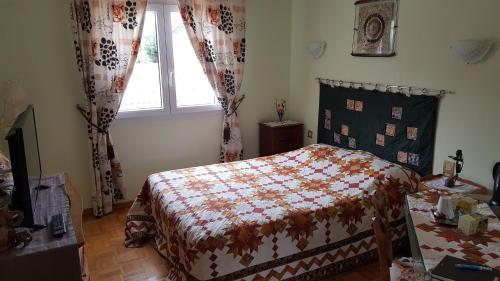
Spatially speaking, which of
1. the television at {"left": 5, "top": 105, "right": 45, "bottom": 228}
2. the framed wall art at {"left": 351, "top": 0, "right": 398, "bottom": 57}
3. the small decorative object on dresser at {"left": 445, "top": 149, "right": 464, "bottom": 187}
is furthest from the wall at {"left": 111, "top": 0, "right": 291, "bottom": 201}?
the small decorative object on dresser at {"left": 445, "top": 149, "right": 464, "bottom": 187}

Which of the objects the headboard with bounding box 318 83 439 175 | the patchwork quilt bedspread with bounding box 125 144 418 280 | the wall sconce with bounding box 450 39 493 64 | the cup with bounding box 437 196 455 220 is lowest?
the patchwork quilt bedspread with bounding box 125 144 418 280

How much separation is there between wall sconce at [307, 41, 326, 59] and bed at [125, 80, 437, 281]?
0.52m

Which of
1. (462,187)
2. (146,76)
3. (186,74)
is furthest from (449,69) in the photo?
(146,76)

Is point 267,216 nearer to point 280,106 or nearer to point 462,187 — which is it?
point 462,187

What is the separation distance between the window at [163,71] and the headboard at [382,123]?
147cm

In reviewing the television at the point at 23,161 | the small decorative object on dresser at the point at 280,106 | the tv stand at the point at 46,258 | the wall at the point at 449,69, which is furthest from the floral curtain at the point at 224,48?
the tv stand at the point at 46,258

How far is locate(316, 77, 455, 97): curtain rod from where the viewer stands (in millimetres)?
2860

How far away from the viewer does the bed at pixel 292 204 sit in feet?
7.41

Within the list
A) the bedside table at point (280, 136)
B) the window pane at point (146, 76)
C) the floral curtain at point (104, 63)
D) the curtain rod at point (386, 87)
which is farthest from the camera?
the bedside table at point (280, 136)

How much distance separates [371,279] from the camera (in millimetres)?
2537

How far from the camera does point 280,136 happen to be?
4207mm

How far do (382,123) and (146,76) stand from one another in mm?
2370

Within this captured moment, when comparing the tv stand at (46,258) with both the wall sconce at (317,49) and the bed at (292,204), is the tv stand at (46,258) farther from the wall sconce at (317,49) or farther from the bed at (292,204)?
the wall sconce at (317,49)

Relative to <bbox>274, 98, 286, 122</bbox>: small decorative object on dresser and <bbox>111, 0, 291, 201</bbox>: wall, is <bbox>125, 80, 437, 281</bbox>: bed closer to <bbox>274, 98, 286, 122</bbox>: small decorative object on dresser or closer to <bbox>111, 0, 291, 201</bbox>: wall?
<bbox>111, 0, 291, 201</bbox>: wall
